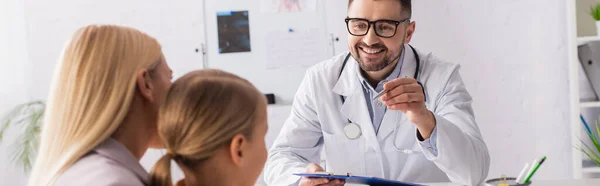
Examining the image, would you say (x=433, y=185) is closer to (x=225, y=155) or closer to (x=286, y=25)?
(x=225, y=155)

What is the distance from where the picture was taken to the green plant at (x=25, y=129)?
3.27 m

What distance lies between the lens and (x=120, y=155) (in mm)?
880

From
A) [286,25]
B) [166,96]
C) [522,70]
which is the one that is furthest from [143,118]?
[522,70]

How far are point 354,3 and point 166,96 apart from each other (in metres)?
1.10

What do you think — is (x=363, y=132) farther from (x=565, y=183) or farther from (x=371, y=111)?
(x=565, y=183)

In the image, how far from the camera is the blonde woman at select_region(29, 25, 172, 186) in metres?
0.85

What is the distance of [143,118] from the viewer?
95 centimetres

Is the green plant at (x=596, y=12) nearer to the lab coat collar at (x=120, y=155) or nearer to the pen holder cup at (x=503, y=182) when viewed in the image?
the pen holder cup at (x=503, y=182)

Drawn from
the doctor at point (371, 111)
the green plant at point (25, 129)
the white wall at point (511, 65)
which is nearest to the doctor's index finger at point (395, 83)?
the doctor at point (371, 111)

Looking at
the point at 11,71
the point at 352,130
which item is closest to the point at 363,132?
the point at 352,130

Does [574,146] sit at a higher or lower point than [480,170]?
lower

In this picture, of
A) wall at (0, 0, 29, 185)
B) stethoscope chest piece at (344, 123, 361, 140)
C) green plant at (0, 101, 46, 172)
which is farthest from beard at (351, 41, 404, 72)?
wall at (0, 0, 29, 185)

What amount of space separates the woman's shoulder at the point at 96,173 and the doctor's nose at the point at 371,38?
1.12 meters

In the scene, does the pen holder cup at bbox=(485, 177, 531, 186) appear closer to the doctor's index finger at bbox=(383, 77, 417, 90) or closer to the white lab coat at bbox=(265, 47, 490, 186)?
the white lab coat at bbox=(265, 47, 490, 186)
